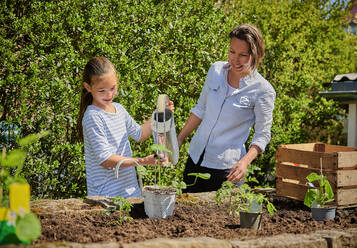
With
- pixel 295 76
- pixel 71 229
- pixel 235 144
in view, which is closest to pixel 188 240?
pixel 71 229

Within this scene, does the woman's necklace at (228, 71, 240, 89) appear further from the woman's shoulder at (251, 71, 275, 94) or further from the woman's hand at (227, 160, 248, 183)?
the woman's hand at (227, 160, 248, 183)

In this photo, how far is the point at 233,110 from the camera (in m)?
3.09

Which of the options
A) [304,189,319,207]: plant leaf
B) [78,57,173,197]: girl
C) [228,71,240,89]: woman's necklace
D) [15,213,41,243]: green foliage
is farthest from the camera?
[228,71,240,89]: woman's necklace

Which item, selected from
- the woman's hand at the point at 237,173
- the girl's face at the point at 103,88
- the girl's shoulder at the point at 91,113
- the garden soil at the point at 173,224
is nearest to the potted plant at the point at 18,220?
the garden soil at the point at 173,224

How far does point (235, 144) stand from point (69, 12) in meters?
2.00

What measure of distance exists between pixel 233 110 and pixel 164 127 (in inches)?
30.4

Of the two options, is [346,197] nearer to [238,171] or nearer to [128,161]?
[238,171]

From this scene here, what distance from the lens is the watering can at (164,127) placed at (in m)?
2.51

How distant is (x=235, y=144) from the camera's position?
10.4 ft

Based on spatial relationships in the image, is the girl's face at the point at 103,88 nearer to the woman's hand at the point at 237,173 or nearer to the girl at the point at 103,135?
the girl at the point at 103,135

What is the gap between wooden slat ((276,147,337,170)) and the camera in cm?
301

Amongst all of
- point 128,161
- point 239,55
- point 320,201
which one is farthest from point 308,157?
point 128,161

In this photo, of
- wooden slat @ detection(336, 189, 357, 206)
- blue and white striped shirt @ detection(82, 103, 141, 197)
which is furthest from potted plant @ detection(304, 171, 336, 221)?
blue and white striped shirt @ detection(82, 103, 141, 197)

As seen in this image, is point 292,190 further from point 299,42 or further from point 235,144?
point 299,42
